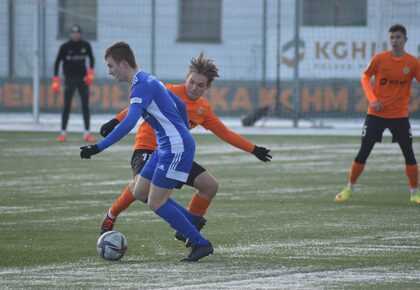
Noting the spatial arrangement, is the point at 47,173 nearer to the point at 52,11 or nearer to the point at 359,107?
the point at 359,107

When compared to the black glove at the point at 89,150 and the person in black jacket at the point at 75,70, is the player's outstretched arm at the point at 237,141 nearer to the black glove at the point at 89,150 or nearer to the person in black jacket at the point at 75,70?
the black glove at the point at 89,150

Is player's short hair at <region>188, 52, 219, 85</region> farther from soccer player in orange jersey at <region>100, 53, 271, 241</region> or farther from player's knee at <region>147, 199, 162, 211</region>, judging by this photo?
player's knee at <region>147, 199, 162, 211</region>

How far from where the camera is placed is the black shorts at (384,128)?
521 inches

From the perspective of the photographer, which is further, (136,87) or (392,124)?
(392,124)

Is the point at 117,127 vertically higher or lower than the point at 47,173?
higher

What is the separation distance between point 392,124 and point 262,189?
194cm

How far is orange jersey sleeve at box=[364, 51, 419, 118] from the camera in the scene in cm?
1329

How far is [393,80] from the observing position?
13414mm

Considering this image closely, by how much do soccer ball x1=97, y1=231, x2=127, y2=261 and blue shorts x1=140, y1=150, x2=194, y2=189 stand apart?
511 millimetres

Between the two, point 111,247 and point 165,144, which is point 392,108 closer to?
point 165,144

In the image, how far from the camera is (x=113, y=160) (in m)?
18.7

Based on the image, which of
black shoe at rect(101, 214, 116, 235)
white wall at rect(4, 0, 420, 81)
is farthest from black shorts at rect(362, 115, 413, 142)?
white wall at rect(4, 0, 420, 81)

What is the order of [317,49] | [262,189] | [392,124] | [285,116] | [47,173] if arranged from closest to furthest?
[392,124] → [262,189] → [47,173] → [285,116] → [317,49]

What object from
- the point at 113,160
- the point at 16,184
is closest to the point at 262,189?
the point at 16,184
